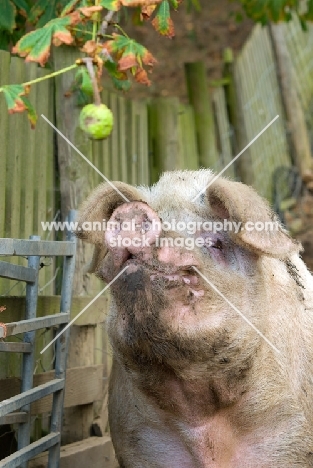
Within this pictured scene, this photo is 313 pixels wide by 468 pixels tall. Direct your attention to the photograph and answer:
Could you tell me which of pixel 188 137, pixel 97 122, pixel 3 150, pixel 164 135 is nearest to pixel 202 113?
pixel 188 137

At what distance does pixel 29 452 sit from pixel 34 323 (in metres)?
0.59

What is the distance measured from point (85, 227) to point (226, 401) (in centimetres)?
90

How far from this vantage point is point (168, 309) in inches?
106

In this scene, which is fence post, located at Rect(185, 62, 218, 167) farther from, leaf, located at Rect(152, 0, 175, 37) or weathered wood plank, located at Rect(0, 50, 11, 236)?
leaf, located at Rect(152, 0, 175, 37)

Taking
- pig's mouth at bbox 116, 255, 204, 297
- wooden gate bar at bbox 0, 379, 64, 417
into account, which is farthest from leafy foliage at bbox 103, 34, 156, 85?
wooden gate bar at bbox 0, 379, 64, 417

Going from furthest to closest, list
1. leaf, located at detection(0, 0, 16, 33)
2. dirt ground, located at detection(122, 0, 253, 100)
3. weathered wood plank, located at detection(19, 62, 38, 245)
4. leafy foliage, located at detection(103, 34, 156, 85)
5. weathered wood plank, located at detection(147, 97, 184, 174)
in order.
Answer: dirt ground, located at detection(122, 0, 253, 100) → weathered wood plank, located at detection(147, 97, 184, 174) → weathered wood plank, located at detection(19, 62, 38, 245) → leaf, located at detection(0, 0, 16, 33) → leafy foliage, located at detection(103, 34, 156, 85)

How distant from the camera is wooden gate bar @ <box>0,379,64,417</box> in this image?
10.5 feet

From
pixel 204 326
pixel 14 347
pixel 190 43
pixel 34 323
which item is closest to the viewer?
pixel 204 326

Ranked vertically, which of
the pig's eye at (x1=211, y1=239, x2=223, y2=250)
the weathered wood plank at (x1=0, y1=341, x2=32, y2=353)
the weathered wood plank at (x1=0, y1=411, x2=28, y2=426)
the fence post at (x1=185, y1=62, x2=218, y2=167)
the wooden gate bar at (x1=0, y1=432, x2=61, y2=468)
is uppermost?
the fence post at (x1=185, y1=62, x2=218, y2=167)

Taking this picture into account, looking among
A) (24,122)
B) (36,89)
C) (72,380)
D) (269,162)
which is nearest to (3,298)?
(72,380)

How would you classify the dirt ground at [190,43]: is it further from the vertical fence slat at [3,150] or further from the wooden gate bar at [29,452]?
the wooden gate bar at [29,452]

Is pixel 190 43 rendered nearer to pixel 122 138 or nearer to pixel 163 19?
pixel 122 138

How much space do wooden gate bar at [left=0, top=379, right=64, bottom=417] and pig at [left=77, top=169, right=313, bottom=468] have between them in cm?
38

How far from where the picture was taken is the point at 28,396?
3508mm
